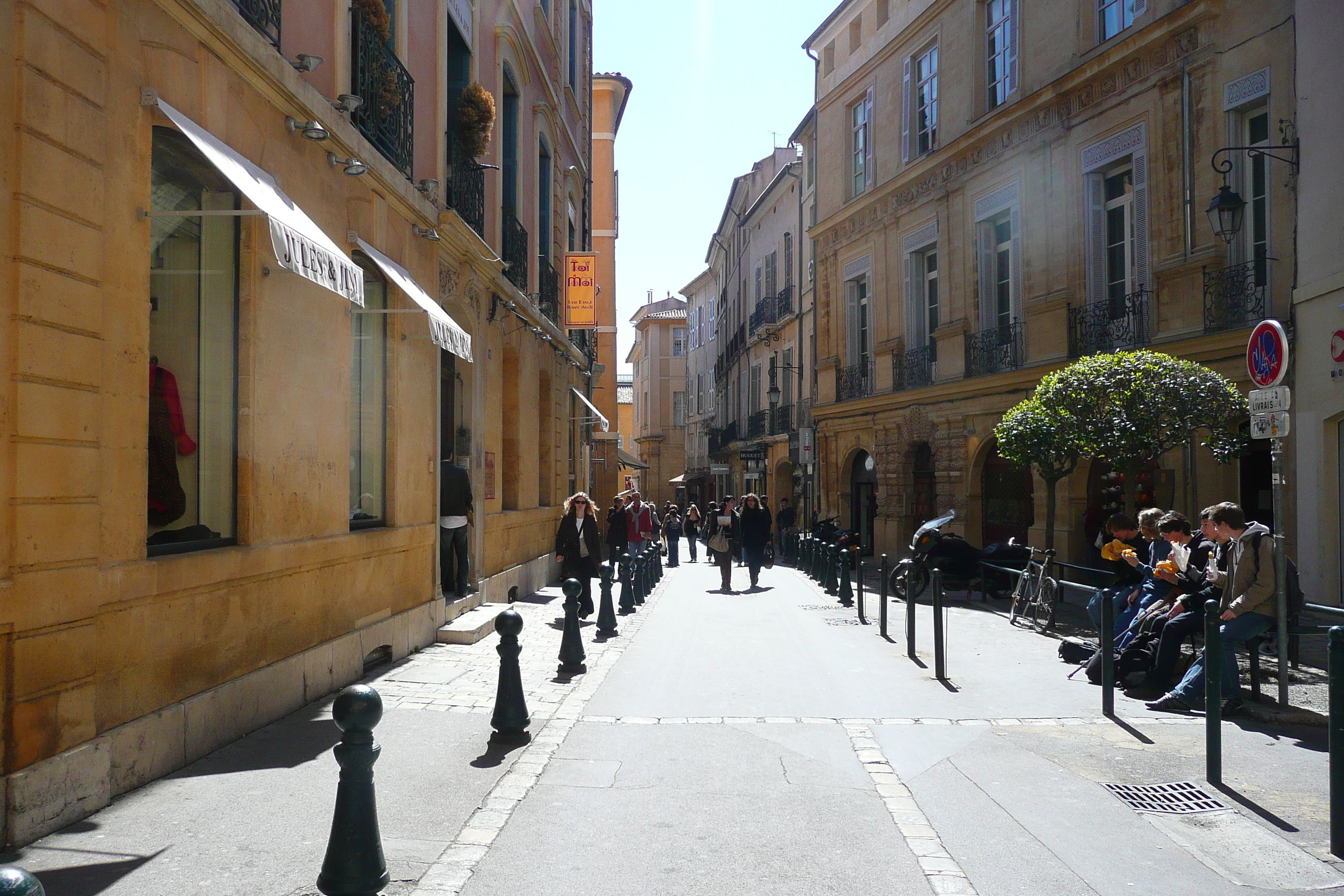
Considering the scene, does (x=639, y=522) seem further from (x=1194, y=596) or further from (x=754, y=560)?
(x=1194, y=596)

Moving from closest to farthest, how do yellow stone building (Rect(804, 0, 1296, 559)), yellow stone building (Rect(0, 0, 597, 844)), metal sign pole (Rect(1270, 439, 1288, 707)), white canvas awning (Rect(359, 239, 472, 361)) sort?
yellow stone building (Rect(0, 0, 597, 844))
metal sign pole (Rect(1270, 439, 1288, 707))
white canvas awning (Rect(359, 239, 472, 361))
yellow stone building (Rect(804, 0, 1296, 559))

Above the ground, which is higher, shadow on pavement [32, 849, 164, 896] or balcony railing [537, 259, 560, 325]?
balcony railing [537, 259, 560, 325]

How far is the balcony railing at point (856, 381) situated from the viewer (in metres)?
25.5

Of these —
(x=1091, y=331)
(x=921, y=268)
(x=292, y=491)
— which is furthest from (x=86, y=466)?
(x=921, y=268)

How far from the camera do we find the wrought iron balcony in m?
15.9

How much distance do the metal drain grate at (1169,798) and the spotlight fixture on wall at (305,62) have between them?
730 centimetres

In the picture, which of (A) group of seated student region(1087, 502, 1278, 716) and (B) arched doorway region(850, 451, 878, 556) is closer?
(A) group of seated student region(1087, 502, 1278, 716)

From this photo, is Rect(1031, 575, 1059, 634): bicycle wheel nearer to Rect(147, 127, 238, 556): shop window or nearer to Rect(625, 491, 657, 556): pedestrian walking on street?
Rect(147, 127, 238, 556): shop window

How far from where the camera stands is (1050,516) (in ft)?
52.1

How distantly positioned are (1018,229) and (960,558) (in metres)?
6.88

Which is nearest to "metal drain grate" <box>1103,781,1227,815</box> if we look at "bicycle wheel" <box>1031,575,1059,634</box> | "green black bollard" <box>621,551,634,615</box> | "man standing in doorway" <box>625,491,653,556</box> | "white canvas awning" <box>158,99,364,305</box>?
"white canvas awning" <box>158,99,364,305</box>

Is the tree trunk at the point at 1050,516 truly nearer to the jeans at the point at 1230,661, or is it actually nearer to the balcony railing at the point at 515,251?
the jeans at the point at 1230,661

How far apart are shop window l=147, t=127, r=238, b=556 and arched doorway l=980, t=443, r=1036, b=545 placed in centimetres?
1556

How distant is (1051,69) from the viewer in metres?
18.4
